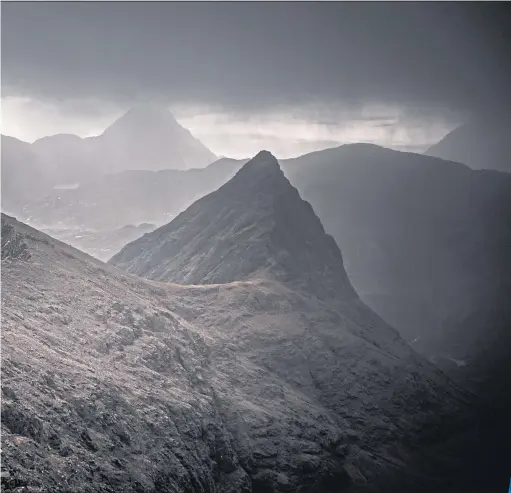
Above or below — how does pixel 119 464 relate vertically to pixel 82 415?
below

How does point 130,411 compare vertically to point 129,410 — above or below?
below

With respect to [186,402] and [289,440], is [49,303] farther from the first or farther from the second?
[289,440]

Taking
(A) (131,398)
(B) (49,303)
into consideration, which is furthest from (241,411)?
(B) (49,303)

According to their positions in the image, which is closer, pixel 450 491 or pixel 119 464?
pixel 119 464

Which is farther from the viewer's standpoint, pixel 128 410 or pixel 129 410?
pixel 129 410

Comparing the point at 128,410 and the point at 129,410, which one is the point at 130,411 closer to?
the point at 129,410

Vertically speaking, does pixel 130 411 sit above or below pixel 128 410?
below

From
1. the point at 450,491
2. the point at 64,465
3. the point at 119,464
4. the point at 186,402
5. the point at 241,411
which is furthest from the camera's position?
the point at 450,491

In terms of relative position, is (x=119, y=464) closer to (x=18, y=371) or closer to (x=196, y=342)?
(x=18, y=371)

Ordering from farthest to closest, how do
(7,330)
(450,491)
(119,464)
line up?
(450,491) < (7,330) < (119,464)

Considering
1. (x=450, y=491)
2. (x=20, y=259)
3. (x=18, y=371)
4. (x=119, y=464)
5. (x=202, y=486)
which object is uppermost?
(x=20, y=259)


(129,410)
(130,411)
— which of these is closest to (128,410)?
(129,410)
